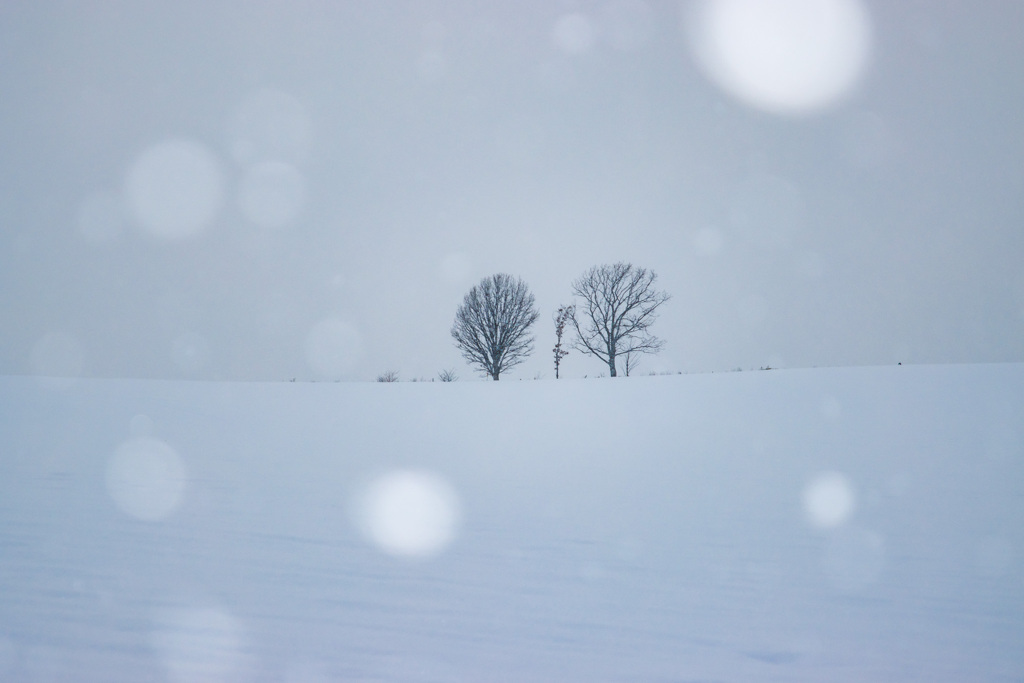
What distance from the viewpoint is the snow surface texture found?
2.80 metres

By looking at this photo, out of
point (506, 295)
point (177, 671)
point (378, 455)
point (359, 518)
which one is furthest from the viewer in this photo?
point (506, 295)

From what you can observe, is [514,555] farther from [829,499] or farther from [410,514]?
[829,499]

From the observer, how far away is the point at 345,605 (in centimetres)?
331

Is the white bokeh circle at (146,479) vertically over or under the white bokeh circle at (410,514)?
over

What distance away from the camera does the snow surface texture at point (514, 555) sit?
280cm

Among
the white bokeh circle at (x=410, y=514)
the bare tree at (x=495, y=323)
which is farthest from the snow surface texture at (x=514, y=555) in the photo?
the bare tree at (x=495, y=323)

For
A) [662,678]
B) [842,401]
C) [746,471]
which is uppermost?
[842,401]

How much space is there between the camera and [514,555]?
421 cm

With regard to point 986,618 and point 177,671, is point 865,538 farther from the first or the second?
point 177,671

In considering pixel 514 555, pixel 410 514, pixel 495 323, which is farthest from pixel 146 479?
pixel 495 323

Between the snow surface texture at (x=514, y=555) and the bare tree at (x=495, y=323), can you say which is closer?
the snow surface texture at (x=514, y=555)

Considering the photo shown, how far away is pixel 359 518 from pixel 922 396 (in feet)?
42.6

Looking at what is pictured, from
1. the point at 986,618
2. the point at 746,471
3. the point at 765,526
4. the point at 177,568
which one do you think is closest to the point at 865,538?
the point at 765,526

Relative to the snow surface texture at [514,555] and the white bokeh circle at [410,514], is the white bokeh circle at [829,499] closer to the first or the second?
the snow surface texture at [514,555]
